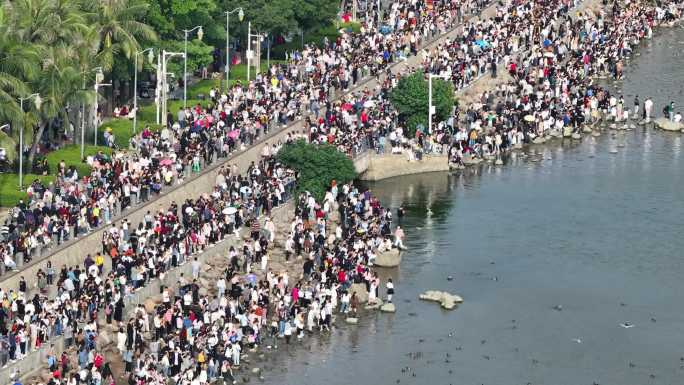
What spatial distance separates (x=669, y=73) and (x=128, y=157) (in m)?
59.6

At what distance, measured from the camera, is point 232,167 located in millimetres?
135625

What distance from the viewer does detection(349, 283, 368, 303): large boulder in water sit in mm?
121625

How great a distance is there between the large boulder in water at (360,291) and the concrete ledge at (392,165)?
23.4 metres

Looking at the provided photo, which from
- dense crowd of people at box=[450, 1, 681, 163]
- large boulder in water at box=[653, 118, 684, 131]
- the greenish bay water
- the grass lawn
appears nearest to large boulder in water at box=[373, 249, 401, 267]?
the greenish bay water

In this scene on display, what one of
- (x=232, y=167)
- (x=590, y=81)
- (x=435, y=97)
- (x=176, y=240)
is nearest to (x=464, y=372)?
(x=176, y=240)

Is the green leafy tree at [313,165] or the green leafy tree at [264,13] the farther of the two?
the green leafy tree at [264,13]

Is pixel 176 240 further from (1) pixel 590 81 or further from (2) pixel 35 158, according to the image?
(1) pixel 590 81

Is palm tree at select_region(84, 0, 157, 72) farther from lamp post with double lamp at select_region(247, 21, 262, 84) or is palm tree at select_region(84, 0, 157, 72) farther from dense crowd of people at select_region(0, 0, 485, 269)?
lamp post with double lamp at select_region(247, 21, 262, 84)

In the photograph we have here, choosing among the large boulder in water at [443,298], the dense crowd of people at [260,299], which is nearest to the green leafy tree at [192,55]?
the dense crowd of people at [260,299]

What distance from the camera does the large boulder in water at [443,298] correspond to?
122 metres

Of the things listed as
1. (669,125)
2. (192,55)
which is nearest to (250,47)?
(192,55)

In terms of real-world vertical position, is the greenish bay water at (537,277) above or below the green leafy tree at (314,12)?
below

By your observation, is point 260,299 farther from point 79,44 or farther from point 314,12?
point 314,12

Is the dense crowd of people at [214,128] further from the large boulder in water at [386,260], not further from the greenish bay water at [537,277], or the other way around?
the large boulder in water at [386,260]
